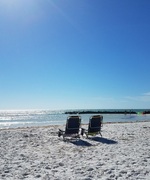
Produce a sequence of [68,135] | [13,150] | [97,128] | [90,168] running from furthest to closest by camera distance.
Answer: [97,128]
[68,135]
[13,150]
[90,168]

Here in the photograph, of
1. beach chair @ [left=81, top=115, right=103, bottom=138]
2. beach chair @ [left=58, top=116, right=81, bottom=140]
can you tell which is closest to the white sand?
beach chair @ [left=58, top=116, right=81, bottom=140]

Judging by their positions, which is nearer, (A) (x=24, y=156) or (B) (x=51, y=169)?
(B) (x=51, y=169)

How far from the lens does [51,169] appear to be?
5.54 meters

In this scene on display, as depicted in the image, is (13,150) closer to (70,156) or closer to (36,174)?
(70,156)

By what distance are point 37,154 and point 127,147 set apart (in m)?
3.03

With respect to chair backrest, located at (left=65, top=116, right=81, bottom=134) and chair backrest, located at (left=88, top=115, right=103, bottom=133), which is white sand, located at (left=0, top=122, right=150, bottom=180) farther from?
chair backrest, located at (left=88, top=115, right=103, bottom=133)

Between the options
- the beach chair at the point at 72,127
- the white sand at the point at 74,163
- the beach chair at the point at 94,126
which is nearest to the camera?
the white sand at the point at 74,163

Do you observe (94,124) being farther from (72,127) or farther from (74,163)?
(74,163)

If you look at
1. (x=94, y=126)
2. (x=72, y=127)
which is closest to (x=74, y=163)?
(x=72, y=127)

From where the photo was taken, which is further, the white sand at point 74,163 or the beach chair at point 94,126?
the beach chair at point 94,126

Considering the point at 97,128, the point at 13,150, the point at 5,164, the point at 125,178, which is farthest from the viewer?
the point at 97,128

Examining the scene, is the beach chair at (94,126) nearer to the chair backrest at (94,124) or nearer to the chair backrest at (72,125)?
the chair backrest at (94,124)

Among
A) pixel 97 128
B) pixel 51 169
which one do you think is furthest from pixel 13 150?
pixel 97 128

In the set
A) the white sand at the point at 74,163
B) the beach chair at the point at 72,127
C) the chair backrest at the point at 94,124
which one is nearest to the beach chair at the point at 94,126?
the chair backrest at the point at 94,124
